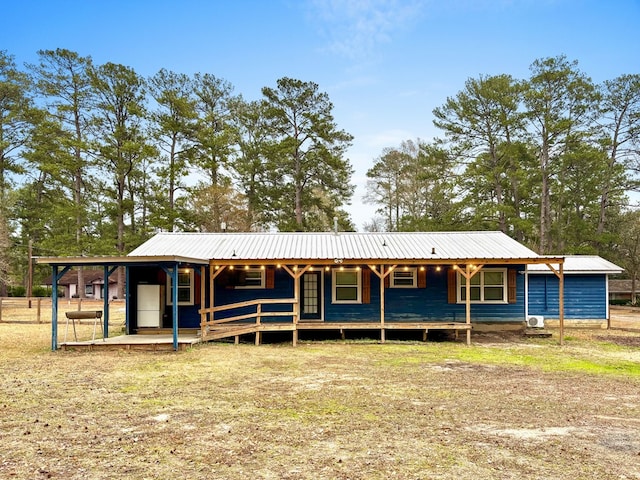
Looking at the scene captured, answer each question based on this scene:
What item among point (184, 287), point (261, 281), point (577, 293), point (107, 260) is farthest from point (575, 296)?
point (107, 260)

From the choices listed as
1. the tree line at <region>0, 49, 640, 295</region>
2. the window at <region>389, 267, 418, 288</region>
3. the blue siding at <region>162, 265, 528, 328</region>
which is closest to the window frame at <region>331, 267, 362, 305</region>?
the blue siding at <region>162, 265, 528, 328</region>

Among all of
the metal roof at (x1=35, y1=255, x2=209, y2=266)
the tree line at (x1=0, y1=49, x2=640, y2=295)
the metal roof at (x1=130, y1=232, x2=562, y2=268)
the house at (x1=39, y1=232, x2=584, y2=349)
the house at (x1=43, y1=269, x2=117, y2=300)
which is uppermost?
the tree line at (x1=0, y1=49, x2=640, y2=295)

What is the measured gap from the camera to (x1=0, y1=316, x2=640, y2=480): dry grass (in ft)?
15.0

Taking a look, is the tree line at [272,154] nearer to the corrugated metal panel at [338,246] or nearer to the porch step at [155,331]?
the corrugated metal panel at [338,246]

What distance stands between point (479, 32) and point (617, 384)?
18.6 meters

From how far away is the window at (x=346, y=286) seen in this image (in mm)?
16094

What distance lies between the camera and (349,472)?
439cm

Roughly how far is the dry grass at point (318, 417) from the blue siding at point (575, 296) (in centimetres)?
703

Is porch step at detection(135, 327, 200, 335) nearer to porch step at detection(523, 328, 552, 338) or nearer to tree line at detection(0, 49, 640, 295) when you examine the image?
porch step at detection(523, 328, 552, 338)

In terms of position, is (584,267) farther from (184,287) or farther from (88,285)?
(88,285)

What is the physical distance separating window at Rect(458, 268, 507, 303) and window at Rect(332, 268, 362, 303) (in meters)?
3.89

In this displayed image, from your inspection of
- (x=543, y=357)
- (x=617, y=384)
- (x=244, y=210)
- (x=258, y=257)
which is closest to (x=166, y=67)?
(x=244, y=210)

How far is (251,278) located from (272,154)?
1699 centimetres

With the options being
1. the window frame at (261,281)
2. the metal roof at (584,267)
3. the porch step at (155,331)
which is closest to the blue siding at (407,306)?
the window frame at (261,281)
